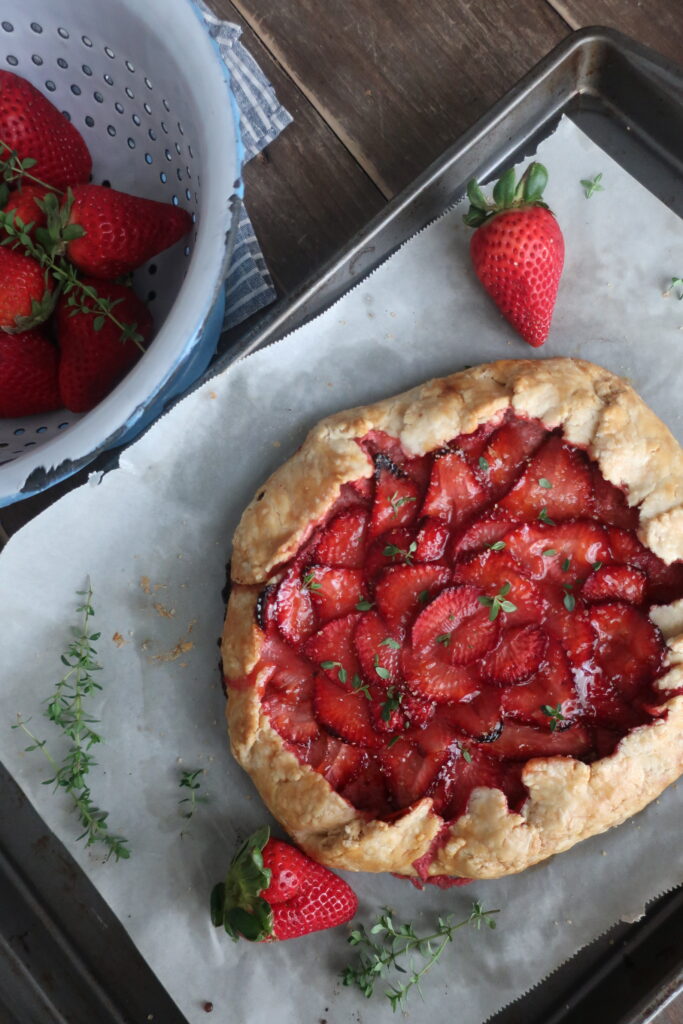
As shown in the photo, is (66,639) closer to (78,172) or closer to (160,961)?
(160,961)

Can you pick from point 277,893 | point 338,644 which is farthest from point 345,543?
point 277,893

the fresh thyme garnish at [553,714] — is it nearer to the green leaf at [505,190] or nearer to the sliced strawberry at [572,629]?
the sliced strawberry at [572,629]

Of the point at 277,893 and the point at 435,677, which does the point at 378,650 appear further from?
the point at 277,893

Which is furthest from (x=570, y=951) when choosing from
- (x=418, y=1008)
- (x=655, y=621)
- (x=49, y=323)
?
(x=49, y=323)

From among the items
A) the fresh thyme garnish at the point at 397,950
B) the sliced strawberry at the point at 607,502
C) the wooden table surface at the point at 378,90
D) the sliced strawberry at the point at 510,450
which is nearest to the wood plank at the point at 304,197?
the wooden table surface at the point at 378,90

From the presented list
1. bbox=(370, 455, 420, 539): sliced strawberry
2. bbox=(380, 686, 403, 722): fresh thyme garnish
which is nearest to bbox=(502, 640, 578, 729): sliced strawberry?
bbox=(380, 686, 403, 722): fresh thyme garnish

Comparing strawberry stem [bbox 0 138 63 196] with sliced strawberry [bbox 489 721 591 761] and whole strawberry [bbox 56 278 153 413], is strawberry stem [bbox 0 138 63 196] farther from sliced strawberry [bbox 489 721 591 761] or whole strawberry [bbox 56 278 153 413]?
sliced strawberry [bbox 489 721 591 761]
